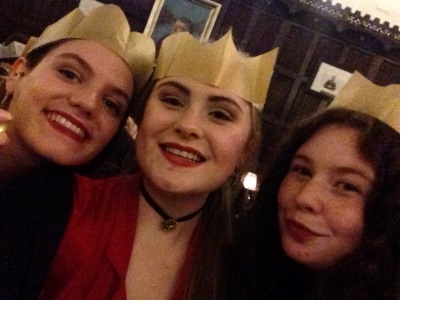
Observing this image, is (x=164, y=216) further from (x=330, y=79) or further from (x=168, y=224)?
(x=330, y=79)

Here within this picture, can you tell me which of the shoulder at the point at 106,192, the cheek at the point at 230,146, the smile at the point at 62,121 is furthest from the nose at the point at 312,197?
the smile at the point at 62,121

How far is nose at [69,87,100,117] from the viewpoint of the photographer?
721 mm

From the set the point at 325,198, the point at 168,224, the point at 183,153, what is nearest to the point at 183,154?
the point at 183,153

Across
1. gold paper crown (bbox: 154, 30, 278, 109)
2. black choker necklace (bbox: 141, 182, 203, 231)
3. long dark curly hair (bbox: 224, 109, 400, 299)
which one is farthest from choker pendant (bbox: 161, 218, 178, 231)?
gold paper crown (bbox: 154, 30, 278, 109)

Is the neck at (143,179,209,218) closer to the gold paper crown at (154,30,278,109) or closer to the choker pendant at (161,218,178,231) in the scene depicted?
the choker pendant at (161,218,178,231)

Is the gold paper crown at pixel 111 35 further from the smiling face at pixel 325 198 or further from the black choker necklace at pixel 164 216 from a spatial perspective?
the smiling face at pixel 325 198

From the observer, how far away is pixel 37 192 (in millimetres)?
705

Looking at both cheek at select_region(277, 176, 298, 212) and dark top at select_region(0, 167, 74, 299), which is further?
cheek at select_region(277, 176, 298, 212)

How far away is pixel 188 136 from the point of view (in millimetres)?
737

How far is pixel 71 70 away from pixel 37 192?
0.18 meters

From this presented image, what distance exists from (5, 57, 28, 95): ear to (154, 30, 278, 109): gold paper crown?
19cm
